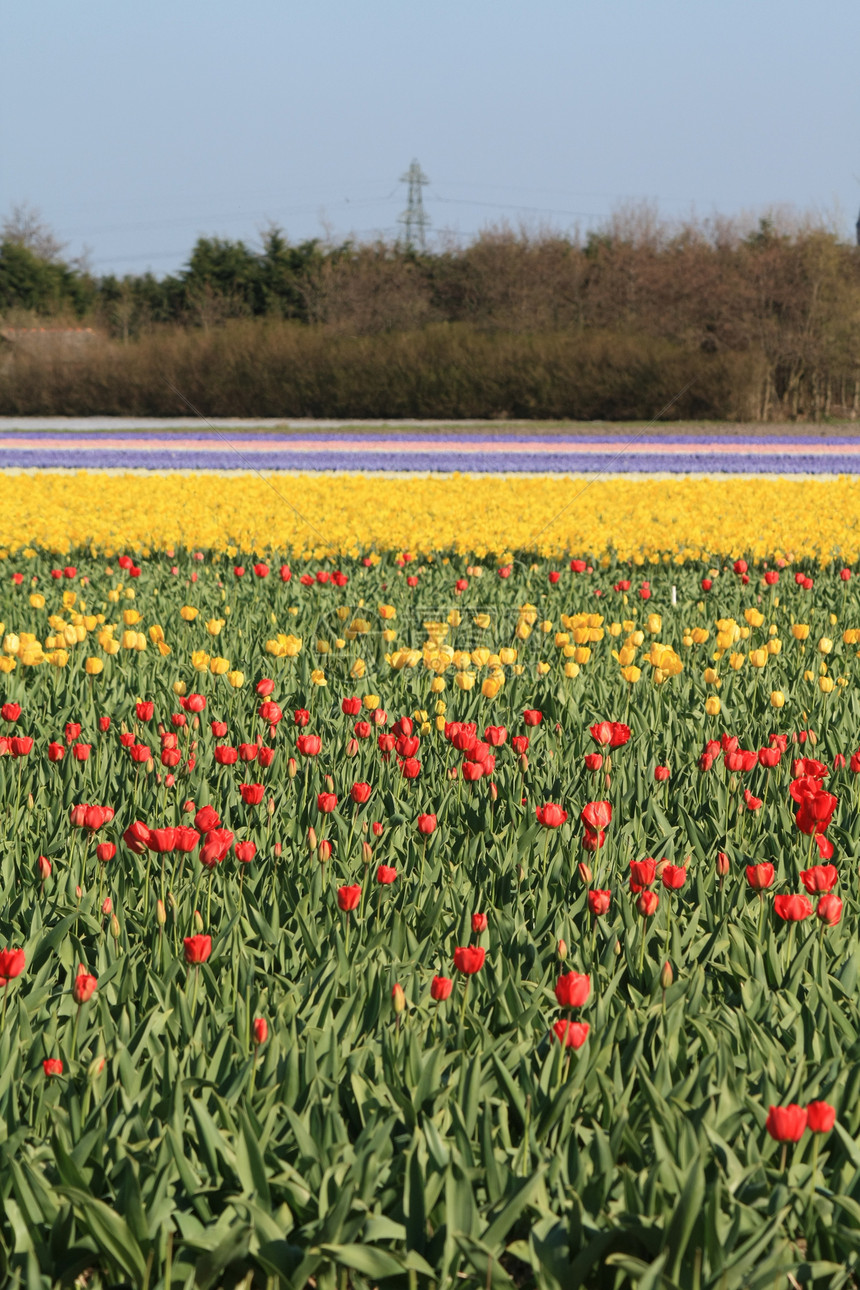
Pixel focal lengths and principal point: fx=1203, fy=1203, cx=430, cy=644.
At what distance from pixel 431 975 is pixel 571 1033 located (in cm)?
56

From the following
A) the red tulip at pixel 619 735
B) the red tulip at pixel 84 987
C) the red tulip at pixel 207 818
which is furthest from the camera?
the red tulip at pixel 619 735

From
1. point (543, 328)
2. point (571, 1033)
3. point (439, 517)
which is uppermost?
point (543, 328)

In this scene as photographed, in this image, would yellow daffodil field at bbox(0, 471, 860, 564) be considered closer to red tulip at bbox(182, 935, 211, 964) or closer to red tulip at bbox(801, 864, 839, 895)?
red tulip at bbox(801, 864, 839, 895)

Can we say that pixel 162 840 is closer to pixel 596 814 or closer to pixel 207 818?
pixel 207 818

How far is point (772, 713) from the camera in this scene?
4.26 m

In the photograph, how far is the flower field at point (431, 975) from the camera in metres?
1.77

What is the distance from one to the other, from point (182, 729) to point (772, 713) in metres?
2.06

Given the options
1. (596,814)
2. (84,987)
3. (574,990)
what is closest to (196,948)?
(84,987)

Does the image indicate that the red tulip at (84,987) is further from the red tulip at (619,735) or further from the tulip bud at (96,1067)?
the red tulip at (619,735)

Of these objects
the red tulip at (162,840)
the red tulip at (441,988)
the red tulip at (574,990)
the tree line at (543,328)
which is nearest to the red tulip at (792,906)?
the red tulip at (574,990)

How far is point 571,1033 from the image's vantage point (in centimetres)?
194

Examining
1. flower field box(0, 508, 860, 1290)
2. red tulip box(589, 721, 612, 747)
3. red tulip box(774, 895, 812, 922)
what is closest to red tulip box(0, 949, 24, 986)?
flower field box(0, 508, 860, 1290)

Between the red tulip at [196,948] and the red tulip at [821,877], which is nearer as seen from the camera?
the red tulip at [196,948]

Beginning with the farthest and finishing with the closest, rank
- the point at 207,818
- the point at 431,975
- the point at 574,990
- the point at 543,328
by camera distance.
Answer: the point at 543,328 < the point at 207,818 < the point at 431,975 < the point at 574,990
